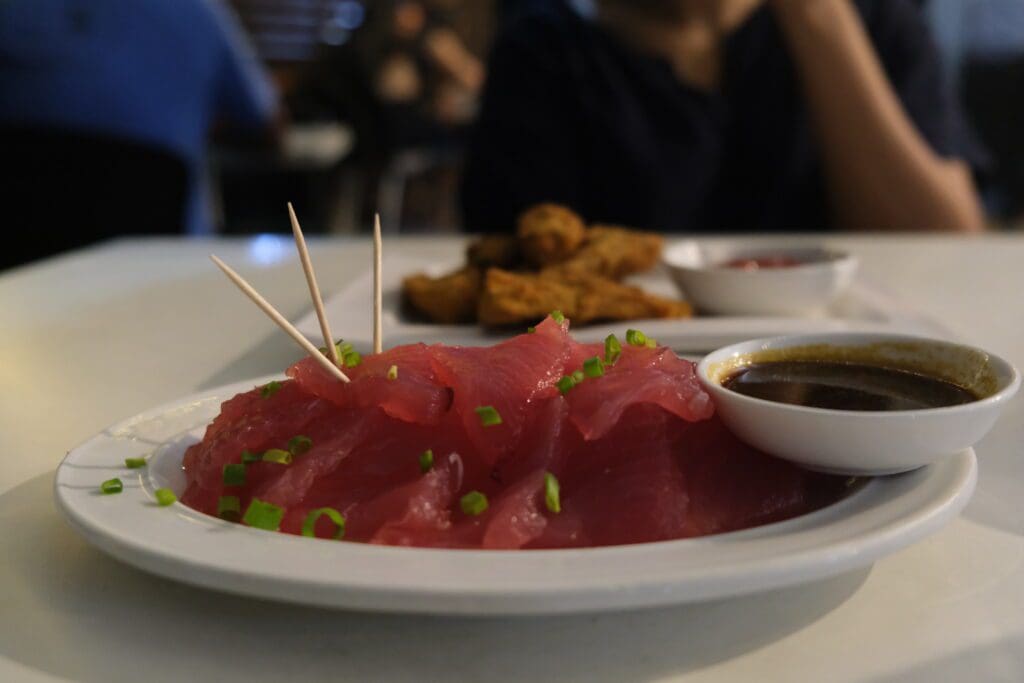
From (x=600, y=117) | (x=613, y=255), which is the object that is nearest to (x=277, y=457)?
(x=613, y=255)

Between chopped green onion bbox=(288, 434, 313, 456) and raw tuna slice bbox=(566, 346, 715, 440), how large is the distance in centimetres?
28

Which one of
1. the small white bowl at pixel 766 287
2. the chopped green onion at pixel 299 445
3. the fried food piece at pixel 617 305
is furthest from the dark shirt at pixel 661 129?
A: the chopped green onion at pixel 299 445

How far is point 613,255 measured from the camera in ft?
6.88

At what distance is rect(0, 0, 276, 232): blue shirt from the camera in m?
3.70

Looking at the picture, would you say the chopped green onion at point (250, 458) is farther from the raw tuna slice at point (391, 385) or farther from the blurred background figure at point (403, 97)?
the blurred background figure at point (403, 97)

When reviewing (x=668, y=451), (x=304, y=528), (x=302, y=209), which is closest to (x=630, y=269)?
(x=668, y=451)

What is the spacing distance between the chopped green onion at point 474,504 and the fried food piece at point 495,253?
1180 millimetres

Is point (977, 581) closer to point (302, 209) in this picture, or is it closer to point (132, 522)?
point (132, 522)

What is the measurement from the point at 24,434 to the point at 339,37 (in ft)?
27.5

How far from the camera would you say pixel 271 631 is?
2.56ft

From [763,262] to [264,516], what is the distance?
5.05 feet

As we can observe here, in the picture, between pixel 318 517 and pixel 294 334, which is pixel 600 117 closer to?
pixel 294 334

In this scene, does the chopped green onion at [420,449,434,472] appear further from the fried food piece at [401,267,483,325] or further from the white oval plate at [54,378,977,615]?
the fried food piece at [401,267,483,325]

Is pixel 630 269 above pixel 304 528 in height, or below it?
below
